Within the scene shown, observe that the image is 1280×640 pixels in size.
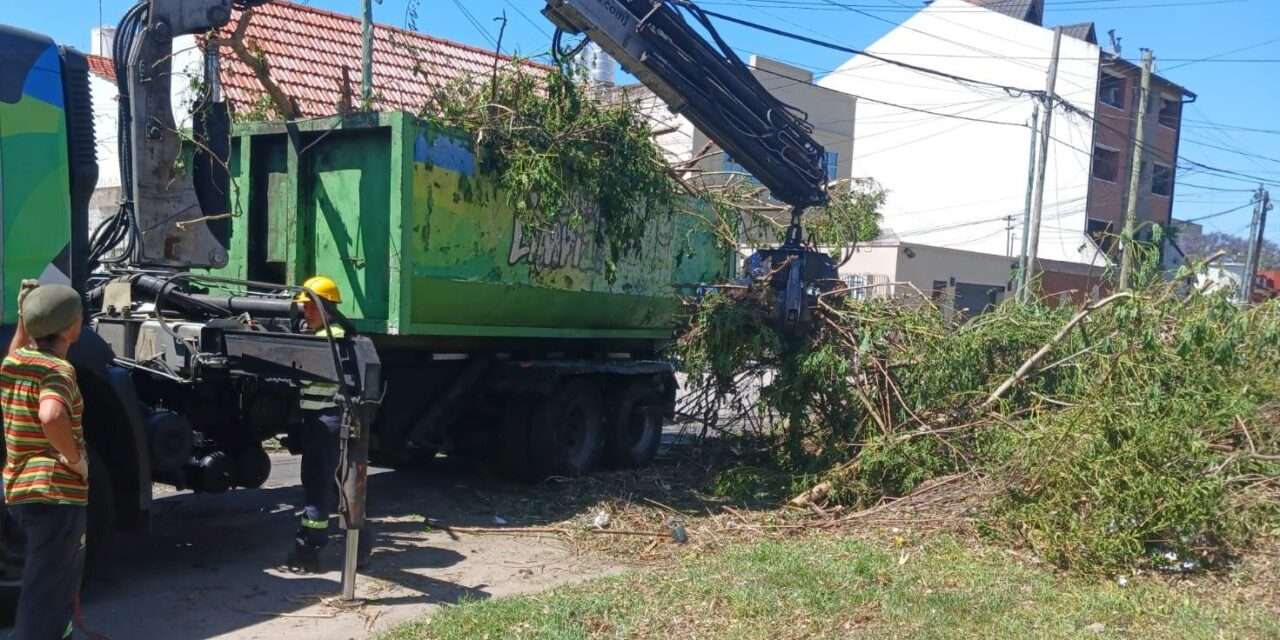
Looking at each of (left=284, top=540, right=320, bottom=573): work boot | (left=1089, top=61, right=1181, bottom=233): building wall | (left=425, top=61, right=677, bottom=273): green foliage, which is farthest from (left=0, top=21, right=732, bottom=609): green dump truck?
(left=1089, top=61, right=1181, bottom=233): building wall

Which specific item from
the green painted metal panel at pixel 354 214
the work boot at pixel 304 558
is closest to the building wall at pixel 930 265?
the green painted metal panel at pixel 354 214

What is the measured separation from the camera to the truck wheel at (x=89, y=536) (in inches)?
195

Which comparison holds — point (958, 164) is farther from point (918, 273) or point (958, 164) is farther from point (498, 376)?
point (498, 376)

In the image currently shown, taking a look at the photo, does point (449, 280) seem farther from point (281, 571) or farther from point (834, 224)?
point (834, 224)

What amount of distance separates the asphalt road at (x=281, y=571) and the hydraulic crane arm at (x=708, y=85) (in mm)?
3810

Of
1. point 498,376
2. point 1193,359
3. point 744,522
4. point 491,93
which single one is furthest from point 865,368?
point 491,93

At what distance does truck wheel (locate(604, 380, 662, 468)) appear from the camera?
1012 centimetres

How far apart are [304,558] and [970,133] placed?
125 feet

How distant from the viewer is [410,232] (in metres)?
7.50

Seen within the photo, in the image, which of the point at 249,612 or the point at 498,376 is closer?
the point at 249,612

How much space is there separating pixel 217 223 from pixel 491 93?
2.37m

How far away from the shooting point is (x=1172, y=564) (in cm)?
650

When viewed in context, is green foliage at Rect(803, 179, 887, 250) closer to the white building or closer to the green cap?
the green cap

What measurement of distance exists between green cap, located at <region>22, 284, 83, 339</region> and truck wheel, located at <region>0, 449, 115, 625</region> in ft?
4.01
